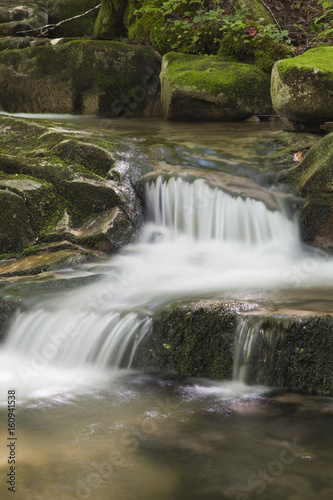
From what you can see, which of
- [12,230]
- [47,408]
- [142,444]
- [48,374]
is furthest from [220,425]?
[12,230]

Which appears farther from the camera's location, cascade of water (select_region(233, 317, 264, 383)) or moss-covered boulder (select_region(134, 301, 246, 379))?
moss-covered boulder (select_region(134, 301, 246, 379))

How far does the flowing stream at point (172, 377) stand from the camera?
295 cm

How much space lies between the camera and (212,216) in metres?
6.29

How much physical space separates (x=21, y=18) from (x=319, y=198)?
9.24 metres

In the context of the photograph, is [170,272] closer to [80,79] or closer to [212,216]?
[212,216]

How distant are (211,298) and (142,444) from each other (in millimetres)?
1591

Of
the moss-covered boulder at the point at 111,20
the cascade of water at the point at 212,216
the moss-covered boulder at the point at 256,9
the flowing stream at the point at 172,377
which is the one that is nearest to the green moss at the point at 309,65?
the flowing stream at the point at 172,377

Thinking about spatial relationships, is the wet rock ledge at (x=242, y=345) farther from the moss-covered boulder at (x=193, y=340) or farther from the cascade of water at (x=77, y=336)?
the cascade of water at (x=77, y=336)

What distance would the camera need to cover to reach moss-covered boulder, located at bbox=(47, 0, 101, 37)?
12648 mm

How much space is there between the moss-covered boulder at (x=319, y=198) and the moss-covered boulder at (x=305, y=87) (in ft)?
2.87

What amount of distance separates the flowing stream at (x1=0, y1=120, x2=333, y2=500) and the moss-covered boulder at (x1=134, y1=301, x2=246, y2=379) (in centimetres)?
10

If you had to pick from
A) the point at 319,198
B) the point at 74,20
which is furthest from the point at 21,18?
the point at 319,198

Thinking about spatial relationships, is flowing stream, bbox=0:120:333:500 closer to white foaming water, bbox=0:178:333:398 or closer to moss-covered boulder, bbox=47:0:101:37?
white foaming water, bbox=0:178:333:398

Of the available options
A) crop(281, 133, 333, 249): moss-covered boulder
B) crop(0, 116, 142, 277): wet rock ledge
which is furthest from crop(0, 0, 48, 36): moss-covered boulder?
crop(281, 133, 333, 249): moss-covered boulder
